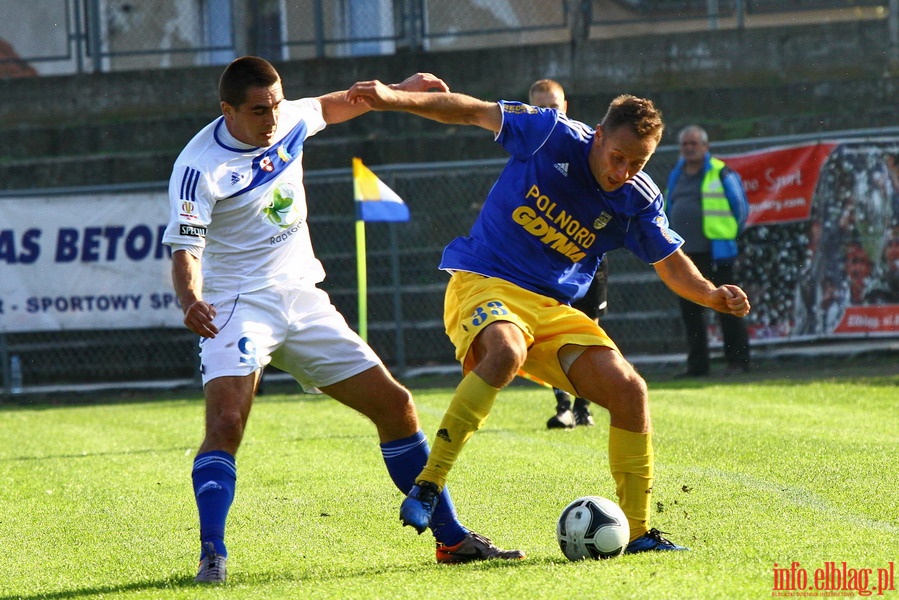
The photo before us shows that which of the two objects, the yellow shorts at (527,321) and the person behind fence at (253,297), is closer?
the person behind fence at (253,297)

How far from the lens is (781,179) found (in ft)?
42.7

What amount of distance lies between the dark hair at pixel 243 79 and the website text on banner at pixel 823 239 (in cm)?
899

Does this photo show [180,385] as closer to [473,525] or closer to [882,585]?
[473,525]

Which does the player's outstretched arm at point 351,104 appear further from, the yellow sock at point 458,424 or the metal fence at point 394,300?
the metal fence at point 394,300

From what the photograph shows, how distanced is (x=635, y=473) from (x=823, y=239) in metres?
8.71

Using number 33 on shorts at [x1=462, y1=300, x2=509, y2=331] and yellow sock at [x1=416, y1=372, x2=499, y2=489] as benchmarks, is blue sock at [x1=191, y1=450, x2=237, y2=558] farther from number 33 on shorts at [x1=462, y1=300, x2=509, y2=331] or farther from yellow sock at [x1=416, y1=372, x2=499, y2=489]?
number 33 on shorts at [x1=462, y1=300, x2=509, y2=331]

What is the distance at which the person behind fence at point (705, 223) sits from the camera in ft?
40.5

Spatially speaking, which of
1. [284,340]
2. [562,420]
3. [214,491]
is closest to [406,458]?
[284,340]

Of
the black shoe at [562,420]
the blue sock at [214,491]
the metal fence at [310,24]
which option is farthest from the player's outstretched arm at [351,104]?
the metal fence at [310,24]

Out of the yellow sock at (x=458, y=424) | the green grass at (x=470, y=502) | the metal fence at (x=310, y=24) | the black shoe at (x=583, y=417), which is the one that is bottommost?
the black shoe at (x=583, y=417)

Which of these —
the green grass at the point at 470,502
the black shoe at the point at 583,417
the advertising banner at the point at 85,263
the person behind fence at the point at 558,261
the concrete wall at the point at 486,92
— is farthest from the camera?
the concrete wall at the point at 486,92

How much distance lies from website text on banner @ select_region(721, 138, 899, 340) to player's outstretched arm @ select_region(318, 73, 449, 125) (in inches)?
326


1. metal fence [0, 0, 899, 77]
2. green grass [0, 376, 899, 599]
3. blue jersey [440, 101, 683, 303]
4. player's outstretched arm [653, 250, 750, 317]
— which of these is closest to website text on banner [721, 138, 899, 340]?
green grass [0, 376, 899, 599]

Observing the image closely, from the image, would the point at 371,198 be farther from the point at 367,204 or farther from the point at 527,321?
the point at 527,321
